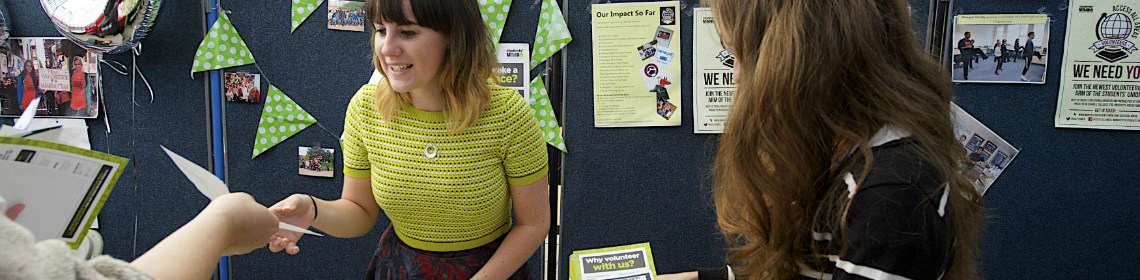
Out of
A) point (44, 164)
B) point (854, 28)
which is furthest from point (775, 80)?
point (44, 164)

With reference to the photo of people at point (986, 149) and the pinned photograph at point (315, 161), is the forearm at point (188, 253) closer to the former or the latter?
the pinned photograph at point (315, 161)

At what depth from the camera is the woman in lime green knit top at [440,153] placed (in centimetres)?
131

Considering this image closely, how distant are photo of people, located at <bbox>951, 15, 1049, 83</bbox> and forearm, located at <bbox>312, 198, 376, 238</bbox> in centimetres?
171

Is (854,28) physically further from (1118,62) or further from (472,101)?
(1118,62)

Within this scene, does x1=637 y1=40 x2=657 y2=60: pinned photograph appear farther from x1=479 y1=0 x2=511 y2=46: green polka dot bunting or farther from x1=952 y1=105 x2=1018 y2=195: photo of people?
x1=952 y1=105 x2=1018 y2=195: photo of people

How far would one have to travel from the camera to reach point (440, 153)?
1.34 metres

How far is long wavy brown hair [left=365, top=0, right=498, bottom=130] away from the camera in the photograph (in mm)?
1272

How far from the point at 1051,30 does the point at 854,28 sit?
4.87ft

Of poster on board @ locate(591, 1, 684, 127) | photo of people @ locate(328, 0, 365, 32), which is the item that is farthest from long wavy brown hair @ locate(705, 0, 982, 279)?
photo of people @ locate(328, 0, 365, 32)

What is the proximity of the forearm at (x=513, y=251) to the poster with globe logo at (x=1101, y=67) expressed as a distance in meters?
1.59

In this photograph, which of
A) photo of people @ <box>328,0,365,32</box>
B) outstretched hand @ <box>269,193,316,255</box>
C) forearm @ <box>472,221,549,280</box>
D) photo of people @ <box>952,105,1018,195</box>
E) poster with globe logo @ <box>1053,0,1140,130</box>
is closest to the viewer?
outstretched hand @ <box>269,193,316,255</box>

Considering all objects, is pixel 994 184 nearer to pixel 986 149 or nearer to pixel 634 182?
pixel 986 149

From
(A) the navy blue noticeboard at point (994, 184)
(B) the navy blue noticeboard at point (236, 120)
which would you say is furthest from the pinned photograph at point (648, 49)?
(B) the navy blue noticeboard at point (236, 120)

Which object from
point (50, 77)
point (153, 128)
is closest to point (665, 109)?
point (153, 128)
